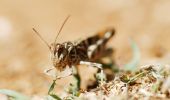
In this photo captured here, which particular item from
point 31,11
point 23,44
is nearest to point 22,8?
point 31,11

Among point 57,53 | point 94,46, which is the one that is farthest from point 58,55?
point 94,46

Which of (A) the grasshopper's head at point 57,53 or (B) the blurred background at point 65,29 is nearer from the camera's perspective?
(A) the grasshopper's head at point 57,53

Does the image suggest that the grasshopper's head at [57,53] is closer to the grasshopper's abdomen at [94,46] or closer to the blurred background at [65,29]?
the grasshopper's abdomen at [94,46]

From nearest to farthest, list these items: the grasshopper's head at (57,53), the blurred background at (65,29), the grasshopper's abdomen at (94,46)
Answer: the grasshopper's head at (57,53) → the grasshopper's abdomen at (94,46) → the blurred background at (65,29)

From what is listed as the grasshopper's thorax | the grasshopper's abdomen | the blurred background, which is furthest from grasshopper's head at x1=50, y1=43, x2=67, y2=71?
the blurred background

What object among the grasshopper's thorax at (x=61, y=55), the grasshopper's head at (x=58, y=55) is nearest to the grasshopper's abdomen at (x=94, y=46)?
the grasshopper's thorax at (x=61, y=55)

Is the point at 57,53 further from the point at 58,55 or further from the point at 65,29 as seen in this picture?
the point at 65,29

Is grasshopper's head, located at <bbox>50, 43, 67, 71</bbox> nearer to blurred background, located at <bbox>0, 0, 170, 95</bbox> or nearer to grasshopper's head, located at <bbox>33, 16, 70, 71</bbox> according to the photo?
grasshopper's head, located at <bbox>33, 16, 70, 71</bbox>

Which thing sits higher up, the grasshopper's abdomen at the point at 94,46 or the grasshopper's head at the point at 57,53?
the grasshopper's abdomen at the point at 94,46
